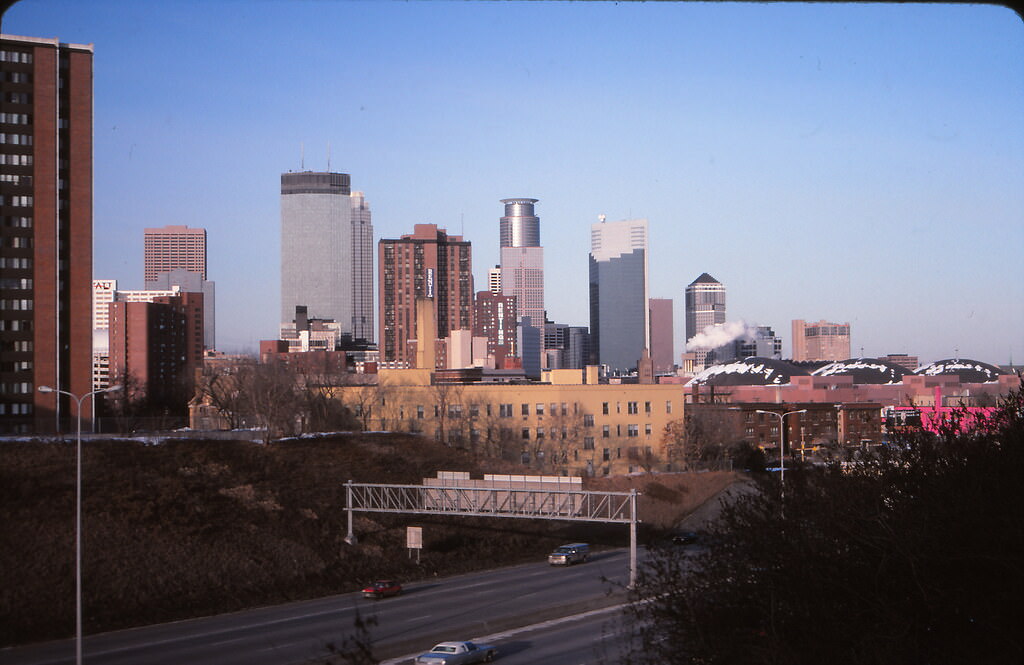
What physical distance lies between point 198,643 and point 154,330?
8346cm

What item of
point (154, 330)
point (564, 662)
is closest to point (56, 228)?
point (564, 662)

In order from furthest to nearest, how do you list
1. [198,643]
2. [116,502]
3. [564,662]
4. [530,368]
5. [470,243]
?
1. [530,368]
2. [470,243]
3. [116,502]
4. [198,643]
5. [564,662]

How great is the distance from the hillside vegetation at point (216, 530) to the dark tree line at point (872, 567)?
18.1m

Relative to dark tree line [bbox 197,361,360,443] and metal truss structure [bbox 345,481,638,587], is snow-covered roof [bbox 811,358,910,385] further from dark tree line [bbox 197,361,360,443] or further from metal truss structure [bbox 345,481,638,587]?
metal truss structure [bbox 345,481,638,587]

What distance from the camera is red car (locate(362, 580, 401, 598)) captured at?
2566 centimetres

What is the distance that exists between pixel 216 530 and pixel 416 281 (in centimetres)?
11015

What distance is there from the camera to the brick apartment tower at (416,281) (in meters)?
138

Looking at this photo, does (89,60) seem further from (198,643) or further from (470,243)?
(470,243)

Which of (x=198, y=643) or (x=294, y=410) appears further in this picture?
(x=294, y=410)

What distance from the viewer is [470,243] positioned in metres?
143

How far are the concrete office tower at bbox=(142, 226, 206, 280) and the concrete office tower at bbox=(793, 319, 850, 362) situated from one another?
4337 inches

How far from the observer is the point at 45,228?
47.6 m

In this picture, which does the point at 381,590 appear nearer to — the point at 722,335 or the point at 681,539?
the point at 681,539

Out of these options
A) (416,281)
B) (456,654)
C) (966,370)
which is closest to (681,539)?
(456,654)
